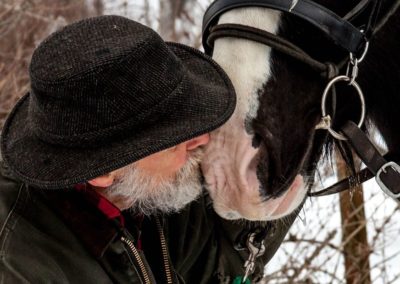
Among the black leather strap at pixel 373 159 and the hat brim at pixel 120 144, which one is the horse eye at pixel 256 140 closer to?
the hat brim at pixel 120 144

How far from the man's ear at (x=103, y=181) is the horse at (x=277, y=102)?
271 millimetres

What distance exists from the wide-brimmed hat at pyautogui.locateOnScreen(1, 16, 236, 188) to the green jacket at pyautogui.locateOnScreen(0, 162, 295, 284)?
0.37 feet

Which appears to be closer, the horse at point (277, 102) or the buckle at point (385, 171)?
the horse at point (277, 102)

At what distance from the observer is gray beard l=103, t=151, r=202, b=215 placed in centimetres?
153

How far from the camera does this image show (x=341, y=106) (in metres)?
1.79

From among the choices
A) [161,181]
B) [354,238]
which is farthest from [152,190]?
[354,238]

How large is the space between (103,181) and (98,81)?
23 centimetres

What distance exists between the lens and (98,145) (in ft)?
4.56

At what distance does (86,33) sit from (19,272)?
1.61ft

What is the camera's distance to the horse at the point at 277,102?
1.63 m

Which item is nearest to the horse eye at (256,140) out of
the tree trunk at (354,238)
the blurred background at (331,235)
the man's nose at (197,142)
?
the man's nose at (197,142)

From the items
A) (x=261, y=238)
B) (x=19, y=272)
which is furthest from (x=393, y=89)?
(x=19, y=272)

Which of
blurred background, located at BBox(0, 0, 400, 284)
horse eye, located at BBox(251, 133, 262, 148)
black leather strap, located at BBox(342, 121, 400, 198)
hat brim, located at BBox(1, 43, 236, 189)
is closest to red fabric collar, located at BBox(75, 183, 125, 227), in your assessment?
hat brim, located at BBox(1, 43, 236, 189)

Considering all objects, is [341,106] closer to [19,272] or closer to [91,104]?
[91,104]
